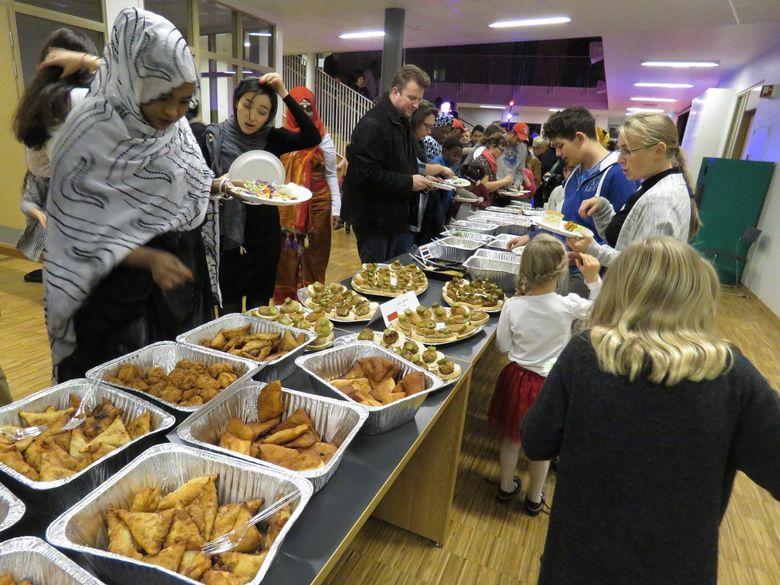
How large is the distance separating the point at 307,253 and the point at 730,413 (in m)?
2.97

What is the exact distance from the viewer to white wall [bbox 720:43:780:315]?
5.10 meters

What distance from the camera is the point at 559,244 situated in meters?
1.83

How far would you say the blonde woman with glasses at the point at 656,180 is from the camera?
1.71m

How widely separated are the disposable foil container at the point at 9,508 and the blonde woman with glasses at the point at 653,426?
0.90 metres

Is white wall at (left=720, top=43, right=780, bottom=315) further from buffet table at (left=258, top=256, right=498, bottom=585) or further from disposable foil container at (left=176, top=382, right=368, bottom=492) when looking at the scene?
disposable foil container at (left=176, top=382, right=368, bottom=492)

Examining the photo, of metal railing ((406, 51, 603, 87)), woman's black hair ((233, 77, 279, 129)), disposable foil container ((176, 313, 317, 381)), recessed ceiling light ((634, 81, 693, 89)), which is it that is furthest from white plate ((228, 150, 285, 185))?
metal railing ((406, 51, 603, 87))

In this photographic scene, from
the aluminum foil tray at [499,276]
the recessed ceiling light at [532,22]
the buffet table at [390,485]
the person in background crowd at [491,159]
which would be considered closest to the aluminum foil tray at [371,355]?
the buffet table at [390,485]

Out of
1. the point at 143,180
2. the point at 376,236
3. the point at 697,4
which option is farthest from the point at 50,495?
the point at 697,4

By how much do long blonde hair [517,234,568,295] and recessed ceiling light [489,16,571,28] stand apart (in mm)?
5906

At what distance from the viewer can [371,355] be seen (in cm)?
143

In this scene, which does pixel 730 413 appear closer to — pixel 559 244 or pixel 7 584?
pixel 559 244

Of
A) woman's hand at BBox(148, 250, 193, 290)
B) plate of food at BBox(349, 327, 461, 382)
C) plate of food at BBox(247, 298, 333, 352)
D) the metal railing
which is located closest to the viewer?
woman's hand at BBox(148, 250, 193, 290)

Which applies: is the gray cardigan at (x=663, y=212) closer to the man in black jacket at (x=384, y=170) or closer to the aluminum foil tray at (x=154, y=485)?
the man in black jacket at (x=384, y=170)

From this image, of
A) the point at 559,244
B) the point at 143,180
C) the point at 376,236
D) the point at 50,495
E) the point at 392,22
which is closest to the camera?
the point at 50,495
